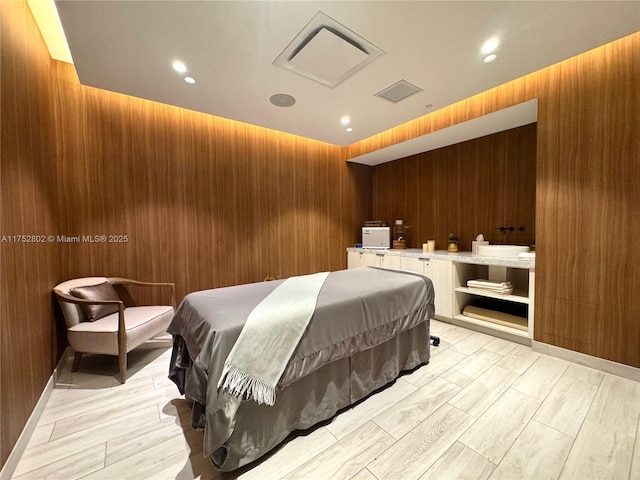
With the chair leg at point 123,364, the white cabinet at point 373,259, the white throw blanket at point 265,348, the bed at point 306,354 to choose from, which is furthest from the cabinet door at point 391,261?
the chair leg at point 123,364

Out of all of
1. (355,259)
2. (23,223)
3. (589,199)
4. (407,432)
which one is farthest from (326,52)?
(355,259)

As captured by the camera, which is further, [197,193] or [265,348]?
[197,193]

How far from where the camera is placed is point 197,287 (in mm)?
3109

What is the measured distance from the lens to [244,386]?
3.89 feet

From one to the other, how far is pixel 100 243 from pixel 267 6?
8.65 ft

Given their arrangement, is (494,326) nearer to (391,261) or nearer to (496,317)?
(496,317)

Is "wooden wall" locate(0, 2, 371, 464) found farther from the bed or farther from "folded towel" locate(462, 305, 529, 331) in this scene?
"folded towel" locate(462, 305, 529, 331)

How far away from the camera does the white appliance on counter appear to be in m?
4.15

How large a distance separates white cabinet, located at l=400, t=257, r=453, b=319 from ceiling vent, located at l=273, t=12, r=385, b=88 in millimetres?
2375

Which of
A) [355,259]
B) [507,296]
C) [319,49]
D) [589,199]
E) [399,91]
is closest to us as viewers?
[319,49]

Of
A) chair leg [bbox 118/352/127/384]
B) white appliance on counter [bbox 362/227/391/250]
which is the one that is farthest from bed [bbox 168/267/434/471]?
white appliance on counter [bbox 362/227/391/250]

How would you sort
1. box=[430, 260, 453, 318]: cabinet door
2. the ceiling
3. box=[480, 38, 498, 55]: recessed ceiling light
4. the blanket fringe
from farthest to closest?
box=[430, 260, 453, 318]: cabinet door → box=[480, 38, 498, 55]: recessed ceiling light → the ceiling → the blanket fringe

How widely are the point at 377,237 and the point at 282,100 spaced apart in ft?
8.26

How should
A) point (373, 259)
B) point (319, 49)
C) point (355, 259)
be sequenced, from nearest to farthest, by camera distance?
1. point (319, 49)
2. point (373, 259)
3. point (355, 259)
